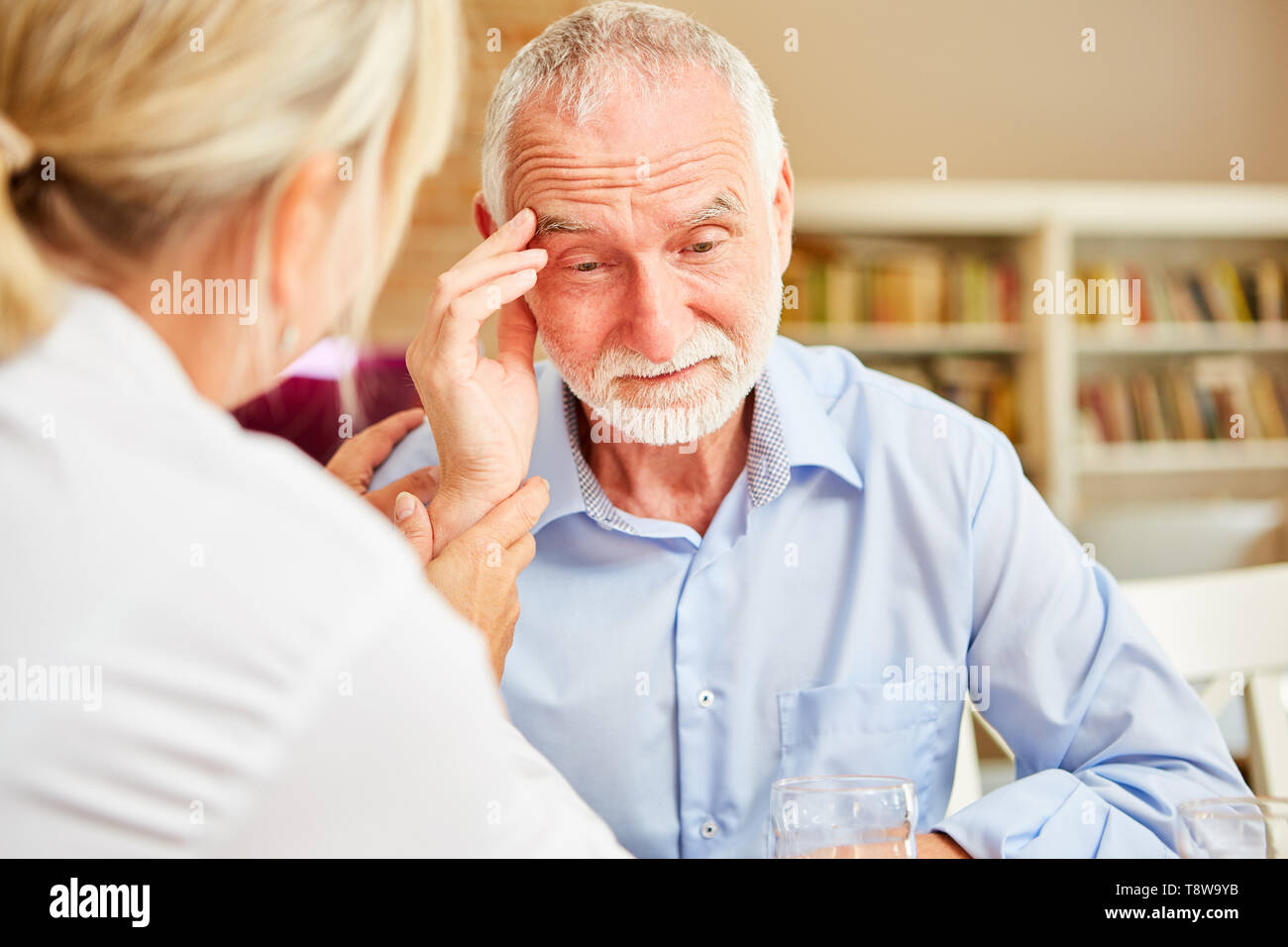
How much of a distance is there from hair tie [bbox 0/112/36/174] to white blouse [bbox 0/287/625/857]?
11 centimetres

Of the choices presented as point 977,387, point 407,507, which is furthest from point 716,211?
point 977,387

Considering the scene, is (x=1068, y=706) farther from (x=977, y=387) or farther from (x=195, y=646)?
(x=977, y=387)

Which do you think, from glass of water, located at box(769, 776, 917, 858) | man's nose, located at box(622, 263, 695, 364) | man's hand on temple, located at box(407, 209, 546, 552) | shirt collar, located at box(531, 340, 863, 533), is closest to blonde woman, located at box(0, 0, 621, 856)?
glass of water, located at box(769, 776, 917, 858)

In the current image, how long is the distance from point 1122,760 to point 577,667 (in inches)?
21.0

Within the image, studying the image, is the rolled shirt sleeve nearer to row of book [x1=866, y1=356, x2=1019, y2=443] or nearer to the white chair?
the white chair

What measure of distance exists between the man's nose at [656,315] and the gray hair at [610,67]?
164mm

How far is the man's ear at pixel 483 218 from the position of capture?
125cm

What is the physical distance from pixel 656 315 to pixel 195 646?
0.67 m

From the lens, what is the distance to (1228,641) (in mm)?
1251

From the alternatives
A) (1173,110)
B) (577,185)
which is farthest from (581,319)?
(1173,110)

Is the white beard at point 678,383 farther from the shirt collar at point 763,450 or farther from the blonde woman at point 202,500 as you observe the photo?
the blonde woman at point 202,500

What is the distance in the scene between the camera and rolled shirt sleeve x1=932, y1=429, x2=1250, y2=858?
3.04ft

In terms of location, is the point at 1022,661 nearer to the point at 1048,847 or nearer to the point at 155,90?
the point at 1048,847

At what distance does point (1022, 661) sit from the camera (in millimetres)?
1124
